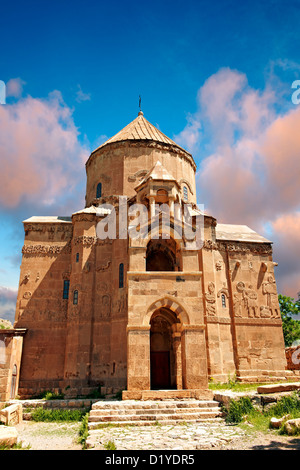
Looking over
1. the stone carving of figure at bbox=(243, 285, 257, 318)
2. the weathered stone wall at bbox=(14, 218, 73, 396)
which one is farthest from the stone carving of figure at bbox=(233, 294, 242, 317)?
the weathered stone wall at bbox=(14, 218, 73, 396)

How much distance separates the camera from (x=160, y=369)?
19.2 metres

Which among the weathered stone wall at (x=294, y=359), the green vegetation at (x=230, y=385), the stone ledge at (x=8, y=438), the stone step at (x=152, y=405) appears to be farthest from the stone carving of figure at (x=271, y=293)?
the stone ledge at (x=8, y=438)

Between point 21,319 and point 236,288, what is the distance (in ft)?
45.2

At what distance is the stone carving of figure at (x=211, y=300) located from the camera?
67.9 ft

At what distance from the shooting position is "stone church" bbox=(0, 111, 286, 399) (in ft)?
54.6

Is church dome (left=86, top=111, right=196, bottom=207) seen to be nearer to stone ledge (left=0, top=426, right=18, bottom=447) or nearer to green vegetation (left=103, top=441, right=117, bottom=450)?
stone ledge (left=0, top=426, right=18, bottom=447)

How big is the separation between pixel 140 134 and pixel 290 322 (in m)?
25.2

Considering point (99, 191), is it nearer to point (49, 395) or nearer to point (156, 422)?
point (49, 395)

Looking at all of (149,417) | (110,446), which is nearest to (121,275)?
(149,417)

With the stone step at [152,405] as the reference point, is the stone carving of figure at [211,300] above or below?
above

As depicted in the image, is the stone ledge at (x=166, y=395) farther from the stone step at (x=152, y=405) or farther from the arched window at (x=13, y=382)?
the arched window at (x=13, y=382)

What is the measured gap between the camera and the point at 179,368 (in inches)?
722

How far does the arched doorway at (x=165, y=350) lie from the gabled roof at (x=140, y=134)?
1313 centimetres

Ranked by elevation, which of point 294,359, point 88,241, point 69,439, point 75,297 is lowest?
point 69,439
